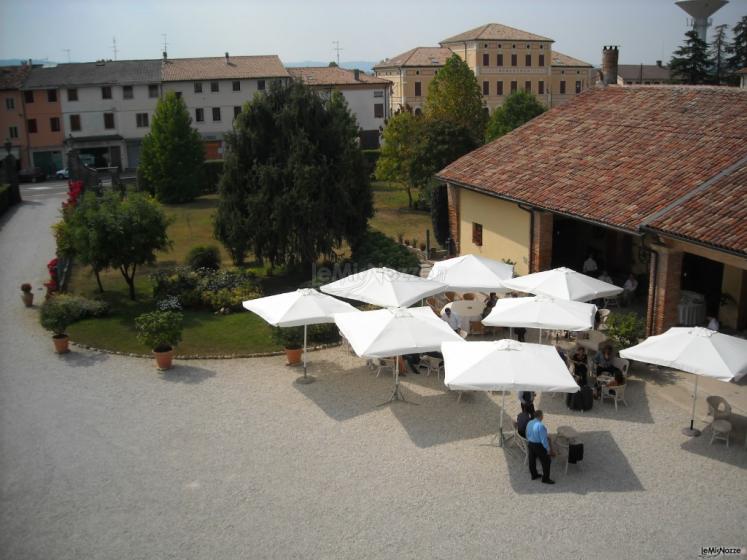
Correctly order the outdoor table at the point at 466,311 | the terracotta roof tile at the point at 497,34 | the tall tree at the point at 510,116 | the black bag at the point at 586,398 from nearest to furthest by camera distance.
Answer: the black bag at the point at 586,398 → the outdoor table at the point at 466,311 → the tall tree at the point at 510,116 → the terracotta roof tile at the point at 497,34

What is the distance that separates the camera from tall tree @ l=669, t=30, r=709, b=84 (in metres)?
58.8

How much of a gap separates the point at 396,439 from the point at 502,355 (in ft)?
8.56

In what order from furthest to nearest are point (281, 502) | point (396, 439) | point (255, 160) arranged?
1. point (255, 160)
2. point (396, 439)
3. point (281, 502)

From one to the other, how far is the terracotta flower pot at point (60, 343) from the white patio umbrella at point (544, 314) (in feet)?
35.7

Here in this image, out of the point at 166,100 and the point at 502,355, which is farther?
the point at 166,100

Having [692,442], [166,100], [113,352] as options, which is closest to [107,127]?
[166,100]

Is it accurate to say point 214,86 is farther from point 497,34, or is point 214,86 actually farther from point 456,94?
point 497,34

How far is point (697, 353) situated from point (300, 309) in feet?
26.6

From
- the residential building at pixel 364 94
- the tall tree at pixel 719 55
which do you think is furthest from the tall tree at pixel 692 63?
the residential building at pixel 364 94

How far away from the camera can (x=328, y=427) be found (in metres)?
14.0

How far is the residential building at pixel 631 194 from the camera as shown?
54.6 ft

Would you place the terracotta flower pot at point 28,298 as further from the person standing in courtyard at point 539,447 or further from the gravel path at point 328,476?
the person standing in courtyard at point 539,447

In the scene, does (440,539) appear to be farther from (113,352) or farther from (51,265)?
(51,265)

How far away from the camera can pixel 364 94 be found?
234 feet
